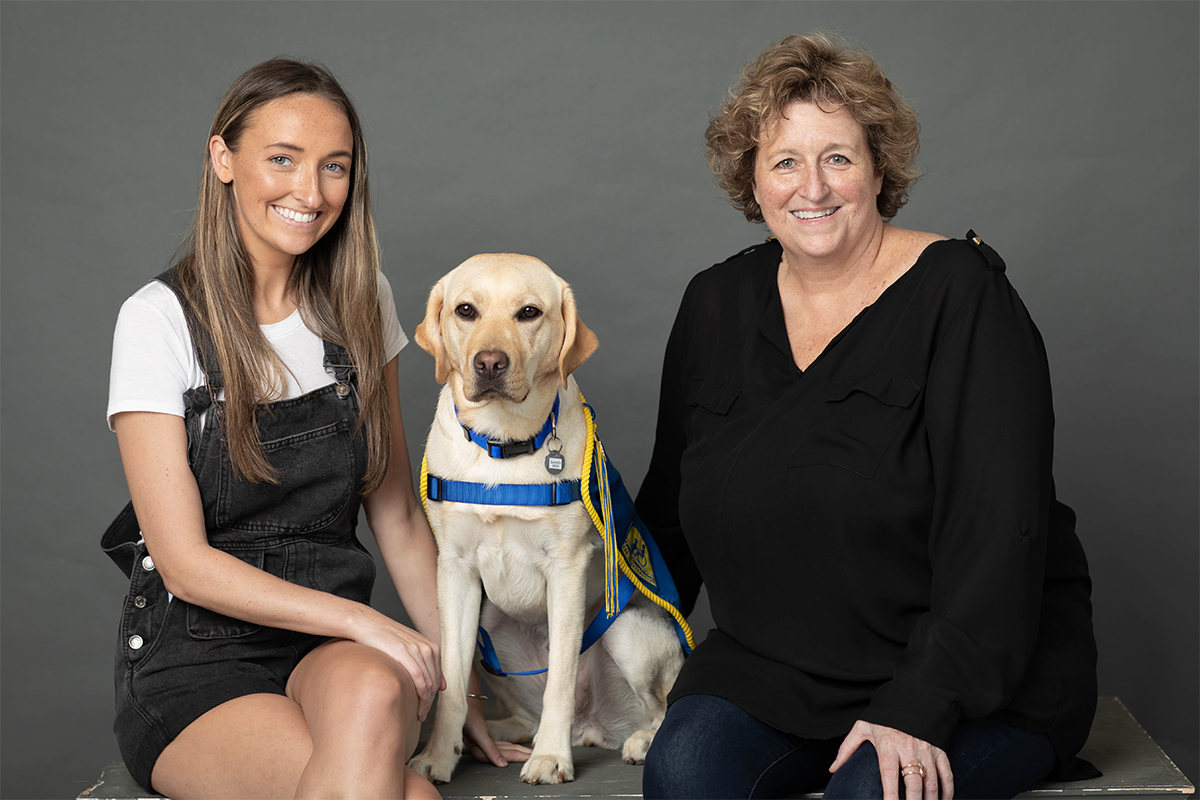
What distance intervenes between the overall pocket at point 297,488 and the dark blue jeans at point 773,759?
96 cm

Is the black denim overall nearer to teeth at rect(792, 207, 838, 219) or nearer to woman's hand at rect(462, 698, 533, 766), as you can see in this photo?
woman's hand at rect(462, 698, 533, 766)

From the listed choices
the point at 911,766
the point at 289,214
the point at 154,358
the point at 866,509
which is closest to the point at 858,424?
the point at 866,509

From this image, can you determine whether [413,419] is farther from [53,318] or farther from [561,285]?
[561,285]

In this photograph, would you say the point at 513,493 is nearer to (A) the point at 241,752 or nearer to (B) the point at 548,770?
(B) the point at 548,770

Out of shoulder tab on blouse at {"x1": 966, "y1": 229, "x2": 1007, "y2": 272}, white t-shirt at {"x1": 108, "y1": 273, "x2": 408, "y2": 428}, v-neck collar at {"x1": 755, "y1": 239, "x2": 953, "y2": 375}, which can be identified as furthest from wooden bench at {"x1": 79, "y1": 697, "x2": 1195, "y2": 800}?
shoulder tab on blouse at {"x1": 966, "y1": 229, "x2": 1007, "y2": 272}

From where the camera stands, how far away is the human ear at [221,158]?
105 inches

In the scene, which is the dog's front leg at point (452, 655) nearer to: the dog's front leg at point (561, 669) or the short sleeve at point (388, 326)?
the dog's front leg at point (561, 669)

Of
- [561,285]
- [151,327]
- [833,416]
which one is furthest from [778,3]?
[151,327]

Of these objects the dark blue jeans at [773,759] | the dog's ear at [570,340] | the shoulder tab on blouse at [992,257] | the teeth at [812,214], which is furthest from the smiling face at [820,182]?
the dark blue jeans at [773,759]

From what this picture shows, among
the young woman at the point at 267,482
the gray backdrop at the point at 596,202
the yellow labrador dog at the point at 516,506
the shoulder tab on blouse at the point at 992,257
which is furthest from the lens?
the gray backdrop at the point at 596,202

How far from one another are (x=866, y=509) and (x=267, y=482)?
4.43ft

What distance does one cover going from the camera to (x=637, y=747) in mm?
2867

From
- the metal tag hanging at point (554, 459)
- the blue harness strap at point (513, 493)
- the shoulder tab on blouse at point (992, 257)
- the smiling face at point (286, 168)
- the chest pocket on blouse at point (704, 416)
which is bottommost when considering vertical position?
the blue harness strap at point (513, 493)

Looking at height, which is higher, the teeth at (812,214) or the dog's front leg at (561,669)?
the teeth at (812,214)
